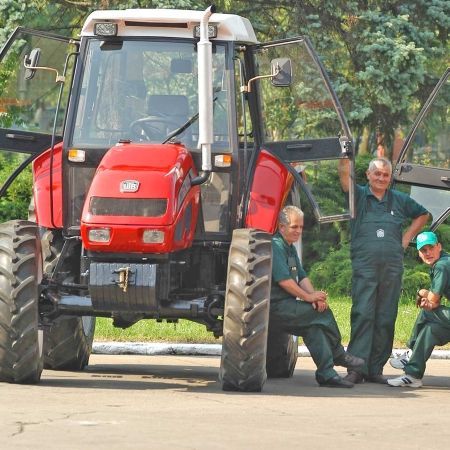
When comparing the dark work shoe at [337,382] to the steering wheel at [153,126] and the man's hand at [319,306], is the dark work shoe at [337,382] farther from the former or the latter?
the steering wheel at [153,126]

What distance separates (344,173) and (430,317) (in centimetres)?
130

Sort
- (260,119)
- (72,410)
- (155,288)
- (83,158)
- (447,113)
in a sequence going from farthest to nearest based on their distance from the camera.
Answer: (447,113)
(260,119)
(83,158)
(155,288)
(72,410)

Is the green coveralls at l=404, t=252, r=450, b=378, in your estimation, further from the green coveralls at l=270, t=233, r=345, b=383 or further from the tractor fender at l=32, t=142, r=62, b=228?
the tractor fender at l=32, t=142, r=62, b=228

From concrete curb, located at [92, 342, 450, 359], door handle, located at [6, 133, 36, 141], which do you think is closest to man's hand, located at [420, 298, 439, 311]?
concrete curb, located at [92, 342, 450, 359]

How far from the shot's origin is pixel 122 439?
8.42 metres

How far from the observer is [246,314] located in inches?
435

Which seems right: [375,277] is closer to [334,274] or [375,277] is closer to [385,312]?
[385,312]

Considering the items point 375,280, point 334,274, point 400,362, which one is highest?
point 375,280

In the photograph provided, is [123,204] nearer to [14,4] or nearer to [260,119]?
[260,119]

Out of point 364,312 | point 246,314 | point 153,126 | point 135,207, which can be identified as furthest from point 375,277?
point 135,207

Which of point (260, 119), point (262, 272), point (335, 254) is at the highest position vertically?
point (260, 119)

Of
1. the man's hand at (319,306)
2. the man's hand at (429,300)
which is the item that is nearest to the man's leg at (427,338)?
the man's hand at (429,300)

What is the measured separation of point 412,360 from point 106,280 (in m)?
2.73

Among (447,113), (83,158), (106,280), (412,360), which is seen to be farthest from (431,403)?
(447,113)
